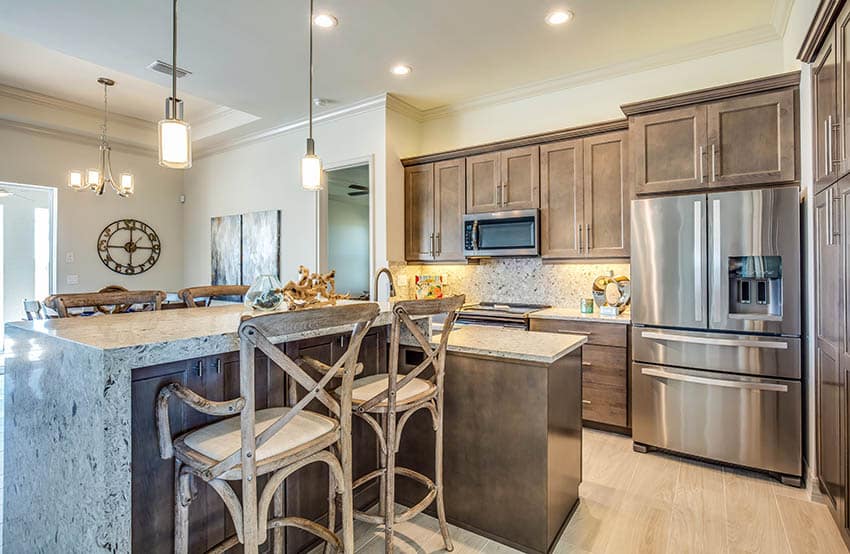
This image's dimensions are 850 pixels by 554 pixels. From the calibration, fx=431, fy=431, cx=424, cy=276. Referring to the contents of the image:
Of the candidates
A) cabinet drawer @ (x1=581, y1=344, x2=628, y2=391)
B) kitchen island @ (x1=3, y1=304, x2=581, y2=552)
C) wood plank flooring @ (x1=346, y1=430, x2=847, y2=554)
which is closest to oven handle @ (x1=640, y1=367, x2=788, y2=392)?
cabinet drawer @ (x1=581, y1=344, x2=628, y2=391)

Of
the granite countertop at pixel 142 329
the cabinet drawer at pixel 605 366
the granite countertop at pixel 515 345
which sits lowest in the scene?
the cabinet drawer at pixel 605 366

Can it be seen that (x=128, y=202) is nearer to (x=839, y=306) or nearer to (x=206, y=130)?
(x=206, y=130)

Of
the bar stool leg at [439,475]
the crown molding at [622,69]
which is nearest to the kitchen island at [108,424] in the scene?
the bar stool leg at [439,475]

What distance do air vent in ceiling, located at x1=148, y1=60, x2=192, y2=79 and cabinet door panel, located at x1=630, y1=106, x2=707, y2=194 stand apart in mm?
3749

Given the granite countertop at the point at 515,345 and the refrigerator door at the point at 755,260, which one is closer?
the granite countertop at the point at 515,345

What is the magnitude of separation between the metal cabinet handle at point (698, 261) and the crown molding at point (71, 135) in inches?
267

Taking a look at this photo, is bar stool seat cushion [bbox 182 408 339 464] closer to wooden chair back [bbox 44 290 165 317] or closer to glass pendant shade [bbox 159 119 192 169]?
glass pendant shade [bbox 159 119 192 169]

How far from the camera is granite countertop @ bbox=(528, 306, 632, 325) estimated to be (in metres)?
3.31

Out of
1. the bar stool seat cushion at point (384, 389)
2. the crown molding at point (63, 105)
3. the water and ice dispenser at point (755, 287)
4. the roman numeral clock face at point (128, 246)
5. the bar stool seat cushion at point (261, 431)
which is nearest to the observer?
the bar stool seat cushion at point (261, 431)

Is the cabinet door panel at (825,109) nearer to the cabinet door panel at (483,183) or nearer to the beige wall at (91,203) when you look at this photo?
the cabinet door panel at (483,183)

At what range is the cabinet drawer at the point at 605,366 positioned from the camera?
10.8 ft

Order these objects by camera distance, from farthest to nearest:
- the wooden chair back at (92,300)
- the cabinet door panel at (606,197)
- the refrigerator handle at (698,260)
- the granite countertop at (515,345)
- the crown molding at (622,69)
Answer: the cabinet door panel at (606,197) → the crown molding at (622,69) → the refrigerator handle at (698,260) → the wooden chair back at (92,300) → the granite countertop at (515,345)

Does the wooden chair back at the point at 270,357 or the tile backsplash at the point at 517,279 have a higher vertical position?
the tile backsplash at the point at 517,279

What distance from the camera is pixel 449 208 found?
4359mm
